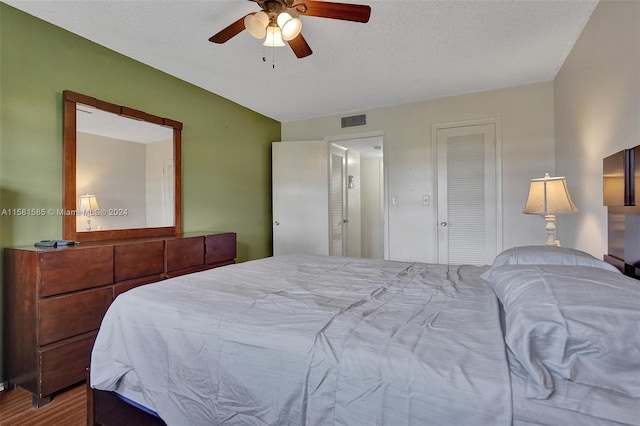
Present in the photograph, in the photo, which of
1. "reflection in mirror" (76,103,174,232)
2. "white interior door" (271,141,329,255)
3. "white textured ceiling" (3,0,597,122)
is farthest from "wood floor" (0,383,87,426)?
"white interior door" (271,141,329,255)

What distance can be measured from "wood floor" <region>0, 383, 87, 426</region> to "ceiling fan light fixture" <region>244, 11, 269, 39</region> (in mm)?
2361

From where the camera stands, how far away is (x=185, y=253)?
8.85ft

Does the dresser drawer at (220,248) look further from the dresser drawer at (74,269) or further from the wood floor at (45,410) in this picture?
the wood floor at (45,410)

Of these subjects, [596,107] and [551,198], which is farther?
[551,198]

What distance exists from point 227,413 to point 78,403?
1453mm

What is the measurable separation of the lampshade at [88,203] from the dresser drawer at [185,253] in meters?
0.62

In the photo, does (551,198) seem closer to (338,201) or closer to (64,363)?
(338,201)

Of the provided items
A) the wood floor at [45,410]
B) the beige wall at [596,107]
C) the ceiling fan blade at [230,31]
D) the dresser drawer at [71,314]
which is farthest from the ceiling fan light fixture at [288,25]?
the wood floor at [45,410]

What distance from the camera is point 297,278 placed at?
1.83 meters

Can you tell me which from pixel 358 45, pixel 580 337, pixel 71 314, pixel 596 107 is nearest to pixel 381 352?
pixel 580 337

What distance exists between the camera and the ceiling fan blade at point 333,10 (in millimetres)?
1689

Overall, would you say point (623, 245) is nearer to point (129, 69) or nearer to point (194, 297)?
point (194, 297)

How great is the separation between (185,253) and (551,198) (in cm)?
292

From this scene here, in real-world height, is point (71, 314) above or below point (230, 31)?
below
